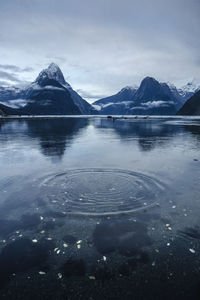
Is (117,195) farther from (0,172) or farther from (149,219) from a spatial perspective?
(0,172)

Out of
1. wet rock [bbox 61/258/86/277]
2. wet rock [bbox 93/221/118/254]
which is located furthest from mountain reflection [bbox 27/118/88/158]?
wet rock [bbox 61/258/86/277]

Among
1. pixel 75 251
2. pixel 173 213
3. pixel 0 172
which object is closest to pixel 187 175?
pixel 173 213

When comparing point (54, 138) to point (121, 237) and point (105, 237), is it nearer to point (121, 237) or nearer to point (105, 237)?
point (105, 237)

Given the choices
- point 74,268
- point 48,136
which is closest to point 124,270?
point 74,268

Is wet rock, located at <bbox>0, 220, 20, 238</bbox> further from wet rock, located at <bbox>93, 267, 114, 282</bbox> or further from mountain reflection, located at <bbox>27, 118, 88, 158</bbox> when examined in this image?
mountain reflection, located at <bbox>27, 118, 88, 158</bbox>

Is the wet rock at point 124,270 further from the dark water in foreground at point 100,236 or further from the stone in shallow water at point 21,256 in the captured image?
the stone in shallow water at point 21,256
